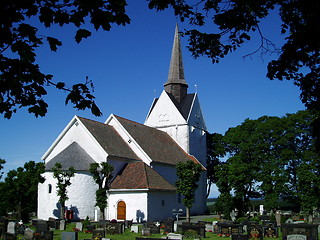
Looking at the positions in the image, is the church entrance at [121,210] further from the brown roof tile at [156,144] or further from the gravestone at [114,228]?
the gravestone at [114,228]

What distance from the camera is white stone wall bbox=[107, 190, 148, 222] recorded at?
103ft

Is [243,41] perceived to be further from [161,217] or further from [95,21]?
[161,217]

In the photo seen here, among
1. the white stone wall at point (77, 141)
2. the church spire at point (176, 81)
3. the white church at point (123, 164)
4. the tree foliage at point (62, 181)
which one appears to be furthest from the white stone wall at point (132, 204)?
the church spire at point (176, 81)

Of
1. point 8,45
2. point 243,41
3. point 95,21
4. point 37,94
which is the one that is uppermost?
point 243,41

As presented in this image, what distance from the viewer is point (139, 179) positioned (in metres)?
32.5

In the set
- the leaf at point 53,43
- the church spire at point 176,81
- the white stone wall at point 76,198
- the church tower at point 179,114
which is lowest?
the white stone wall at point 76,198

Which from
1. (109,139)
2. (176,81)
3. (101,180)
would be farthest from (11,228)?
(176,81)

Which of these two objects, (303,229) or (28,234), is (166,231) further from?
(28,234)

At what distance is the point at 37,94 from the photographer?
5586mm

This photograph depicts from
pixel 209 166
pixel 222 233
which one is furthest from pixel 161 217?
pixel 209 166

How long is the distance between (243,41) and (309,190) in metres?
30.4

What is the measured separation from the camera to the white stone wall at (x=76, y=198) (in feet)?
105

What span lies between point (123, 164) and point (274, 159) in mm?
17049

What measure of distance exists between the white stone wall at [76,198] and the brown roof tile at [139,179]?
2.02m
